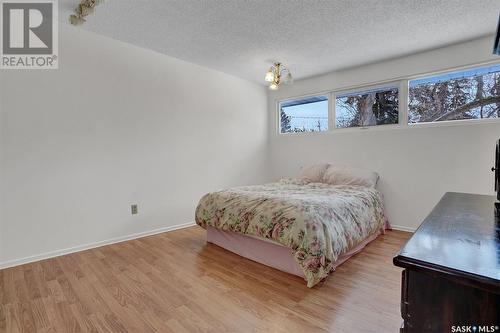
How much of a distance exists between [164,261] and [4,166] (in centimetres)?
173

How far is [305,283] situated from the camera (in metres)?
2.03

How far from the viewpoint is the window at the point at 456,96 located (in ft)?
9.62

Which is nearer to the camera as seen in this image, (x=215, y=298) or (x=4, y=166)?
(x=215, y=298)

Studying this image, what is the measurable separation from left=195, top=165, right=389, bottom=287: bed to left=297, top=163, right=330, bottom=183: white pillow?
0.75m

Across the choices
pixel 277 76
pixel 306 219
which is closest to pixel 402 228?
pixel 306 219

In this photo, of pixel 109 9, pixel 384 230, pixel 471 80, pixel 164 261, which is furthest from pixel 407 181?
pixel 109 9

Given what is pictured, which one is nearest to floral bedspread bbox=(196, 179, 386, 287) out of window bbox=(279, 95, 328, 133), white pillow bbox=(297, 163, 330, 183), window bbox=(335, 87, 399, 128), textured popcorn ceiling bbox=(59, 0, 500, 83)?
white pillow bbox=(297, 163, 330, 183)

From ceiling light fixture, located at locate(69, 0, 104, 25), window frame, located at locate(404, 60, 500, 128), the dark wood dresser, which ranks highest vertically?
ceiling light fixture, located at locate(69, 0, 104, 25)

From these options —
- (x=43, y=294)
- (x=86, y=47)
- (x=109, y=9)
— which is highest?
(x=109, y=9)

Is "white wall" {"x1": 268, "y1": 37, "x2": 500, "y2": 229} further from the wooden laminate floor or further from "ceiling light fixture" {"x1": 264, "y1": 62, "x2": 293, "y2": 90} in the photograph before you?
the wooden laminate floor

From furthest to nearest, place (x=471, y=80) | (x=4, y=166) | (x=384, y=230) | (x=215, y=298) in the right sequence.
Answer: (x=384, y=230)
(x=471, y=80)
(x=4, y=166)
(x=215, y=298)

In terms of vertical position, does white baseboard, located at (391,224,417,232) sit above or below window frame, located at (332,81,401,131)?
below

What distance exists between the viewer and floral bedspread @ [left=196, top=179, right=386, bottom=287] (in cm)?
195

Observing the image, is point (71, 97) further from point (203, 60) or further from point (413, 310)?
point (413, 310)
